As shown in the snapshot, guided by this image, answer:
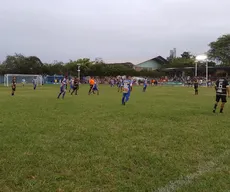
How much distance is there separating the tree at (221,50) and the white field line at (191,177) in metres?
72.1

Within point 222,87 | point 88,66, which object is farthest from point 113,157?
point 88,66

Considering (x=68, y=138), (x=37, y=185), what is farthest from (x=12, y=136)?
(x=37, y=185)

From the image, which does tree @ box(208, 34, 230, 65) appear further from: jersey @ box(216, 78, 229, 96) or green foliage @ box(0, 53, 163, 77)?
jersey @ box(216, 78, 229, 96)

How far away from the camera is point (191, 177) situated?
473 cm

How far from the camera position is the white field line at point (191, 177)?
429 cm

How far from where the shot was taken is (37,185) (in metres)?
4.33

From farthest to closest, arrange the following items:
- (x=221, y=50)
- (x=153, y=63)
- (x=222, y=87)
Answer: (x=153, y=63)
(x=221, y=50)
(x=222, y=87)

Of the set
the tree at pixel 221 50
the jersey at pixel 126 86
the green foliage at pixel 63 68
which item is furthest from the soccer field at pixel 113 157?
the tree at pixel 221 50

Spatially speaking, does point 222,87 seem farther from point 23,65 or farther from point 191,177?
point 23,65

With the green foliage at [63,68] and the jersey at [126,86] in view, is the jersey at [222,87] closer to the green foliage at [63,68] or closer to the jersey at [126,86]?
the jersey at [126,86]

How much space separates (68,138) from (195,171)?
350cm

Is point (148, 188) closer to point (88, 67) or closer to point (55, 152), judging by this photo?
point (55, 152)

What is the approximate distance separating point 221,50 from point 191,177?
74.8m

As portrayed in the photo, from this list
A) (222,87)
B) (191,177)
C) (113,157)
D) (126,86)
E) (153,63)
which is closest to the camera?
(191,177)
